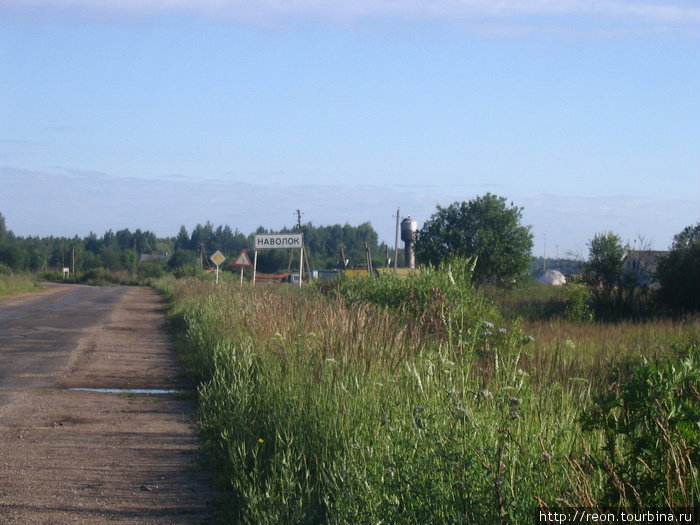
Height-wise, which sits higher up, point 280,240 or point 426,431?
point 280,240

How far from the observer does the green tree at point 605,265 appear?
31.0 m

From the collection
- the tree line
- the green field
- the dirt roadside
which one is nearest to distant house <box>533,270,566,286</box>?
the tree line

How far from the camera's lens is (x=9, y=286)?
45031mm

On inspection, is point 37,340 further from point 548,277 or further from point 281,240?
point 548,277

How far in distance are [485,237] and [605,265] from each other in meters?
8.22

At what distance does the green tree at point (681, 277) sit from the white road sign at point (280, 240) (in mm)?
14033

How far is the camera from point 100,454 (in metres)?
6.76

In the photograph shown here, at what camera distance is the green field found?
317cm

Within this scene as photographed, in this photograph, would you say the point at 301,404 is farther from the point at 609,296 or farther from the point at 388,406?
the point at 609,296

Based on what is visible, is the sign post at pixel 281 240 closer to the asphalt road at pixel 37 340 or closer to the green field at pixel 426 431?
the asphalt road at pixel 37 340

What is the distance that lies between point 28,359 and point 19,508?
8816 mm

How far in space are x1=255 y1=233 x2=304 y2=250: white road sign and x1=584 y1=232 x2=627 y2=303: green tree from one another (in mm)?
12482

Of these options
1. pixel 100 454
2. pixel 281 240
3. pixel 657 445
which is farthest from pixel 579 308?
pixel 657 445

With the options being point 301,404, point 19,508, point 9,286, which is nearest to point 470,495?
point 301,404
